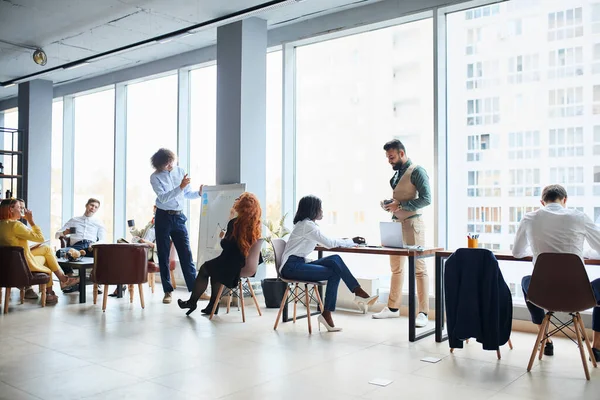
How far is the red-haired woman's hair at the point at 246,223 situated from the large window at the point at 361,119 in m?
1.58

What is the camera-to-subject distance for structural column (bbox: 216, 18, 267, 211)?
7004mm

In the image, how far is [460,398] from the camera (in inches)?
136

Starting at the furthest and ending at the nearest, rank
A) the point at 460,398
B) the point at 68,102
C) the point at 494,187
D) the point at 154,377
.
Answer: the point at 68,102, the point at 494,187, the point at 154,377, the point at 460,398

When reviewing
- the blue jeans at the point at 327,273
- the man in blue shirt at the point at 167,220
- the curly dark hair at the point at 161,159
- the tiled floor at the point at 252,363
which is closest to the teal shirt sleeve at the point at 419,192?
the blue jeans at the point at 327,273

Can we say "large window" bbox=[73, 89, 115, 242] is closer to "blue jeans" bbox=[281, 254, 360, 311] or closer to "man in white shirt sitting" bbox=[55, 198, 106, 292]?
"man in white shirt sitting" bbox=[55, 198, 106, 292]

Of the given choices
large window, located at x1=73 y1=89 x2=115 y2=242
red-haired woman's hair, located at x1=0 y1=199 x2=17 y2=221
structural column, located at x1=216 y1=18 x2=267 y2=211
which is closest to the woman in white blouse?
structural column, located at x1=216 y1=18 x2=267 y2=211

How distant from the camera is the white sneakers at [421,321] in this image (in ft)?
17.8

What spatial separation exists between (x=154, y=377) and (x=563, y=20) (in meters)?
4.74

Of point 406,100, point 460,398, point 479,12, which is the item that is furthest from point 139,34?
point 460,398

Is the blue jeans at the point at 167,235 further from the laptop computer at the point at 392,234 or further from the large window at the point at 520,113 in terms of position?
the large window at the point at 520,113

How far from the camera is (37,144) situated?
1074 centimetres

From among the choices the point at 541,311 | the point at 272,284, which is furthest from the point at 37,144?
the point at 541,311

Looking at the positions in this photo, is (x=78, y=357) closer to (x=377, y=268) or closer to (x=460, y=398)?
(x=460, y=398)

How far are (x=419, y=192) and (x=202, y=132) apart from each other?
4.16 m
